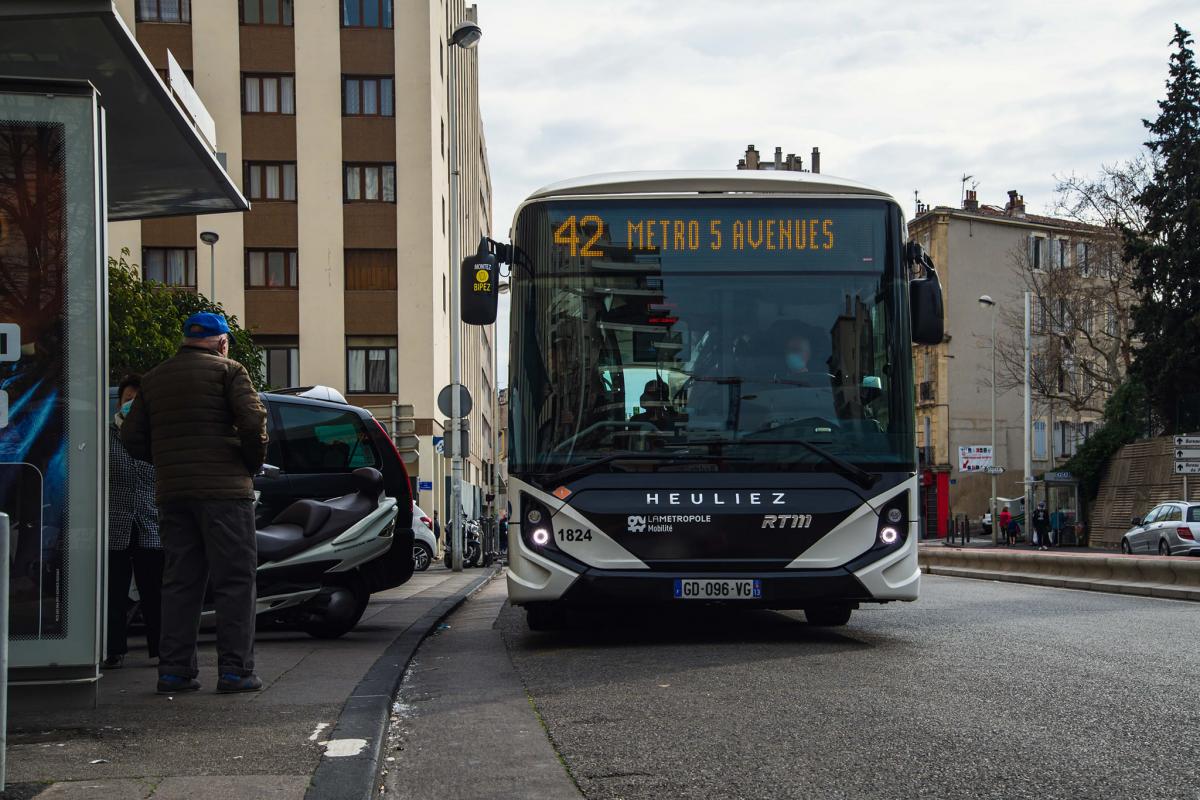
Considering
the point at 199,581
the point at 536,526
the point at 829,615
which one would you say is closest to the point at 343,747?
the point at 199,581

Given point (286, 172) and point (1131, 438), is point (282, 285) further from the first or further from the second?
point (1131, 438)

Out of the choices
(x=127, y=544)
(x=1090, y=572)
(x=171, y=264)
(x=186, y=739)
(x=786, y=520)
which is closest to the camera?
(x=186, y=739)

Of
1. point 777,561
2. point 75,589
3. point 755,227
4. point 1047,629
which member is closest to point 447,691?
point 75,589

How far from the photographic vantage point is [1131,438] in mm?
54562

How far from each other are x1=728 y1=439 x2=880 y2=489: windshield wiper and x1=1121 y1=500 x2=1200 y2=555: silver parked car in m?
27.6

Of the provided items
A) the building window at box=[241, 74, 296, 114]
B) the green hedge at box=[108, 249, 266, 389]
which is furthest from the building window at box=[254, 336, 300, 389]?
the green hedge at box=[108, 249, 266, 389]

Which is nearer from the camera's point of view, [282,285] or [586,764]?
[586,764]

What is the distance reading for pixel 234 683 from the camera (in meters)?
7.28

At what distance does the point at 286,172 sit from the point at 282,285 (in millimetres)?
3445

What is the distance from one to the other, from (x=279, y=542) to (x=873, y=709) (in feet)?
17.5

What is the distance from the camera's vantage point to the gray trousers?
7312 mm

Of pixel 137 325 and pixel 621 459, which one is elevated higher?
pixel 137 325

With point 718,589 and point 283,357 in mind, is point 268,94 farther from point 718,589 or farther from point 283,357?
point 718,589

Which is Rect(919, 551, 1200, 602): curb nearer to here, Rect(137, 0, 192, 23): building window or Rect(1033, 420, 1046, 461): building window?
Rect(137, 0, 192, 23): building window
